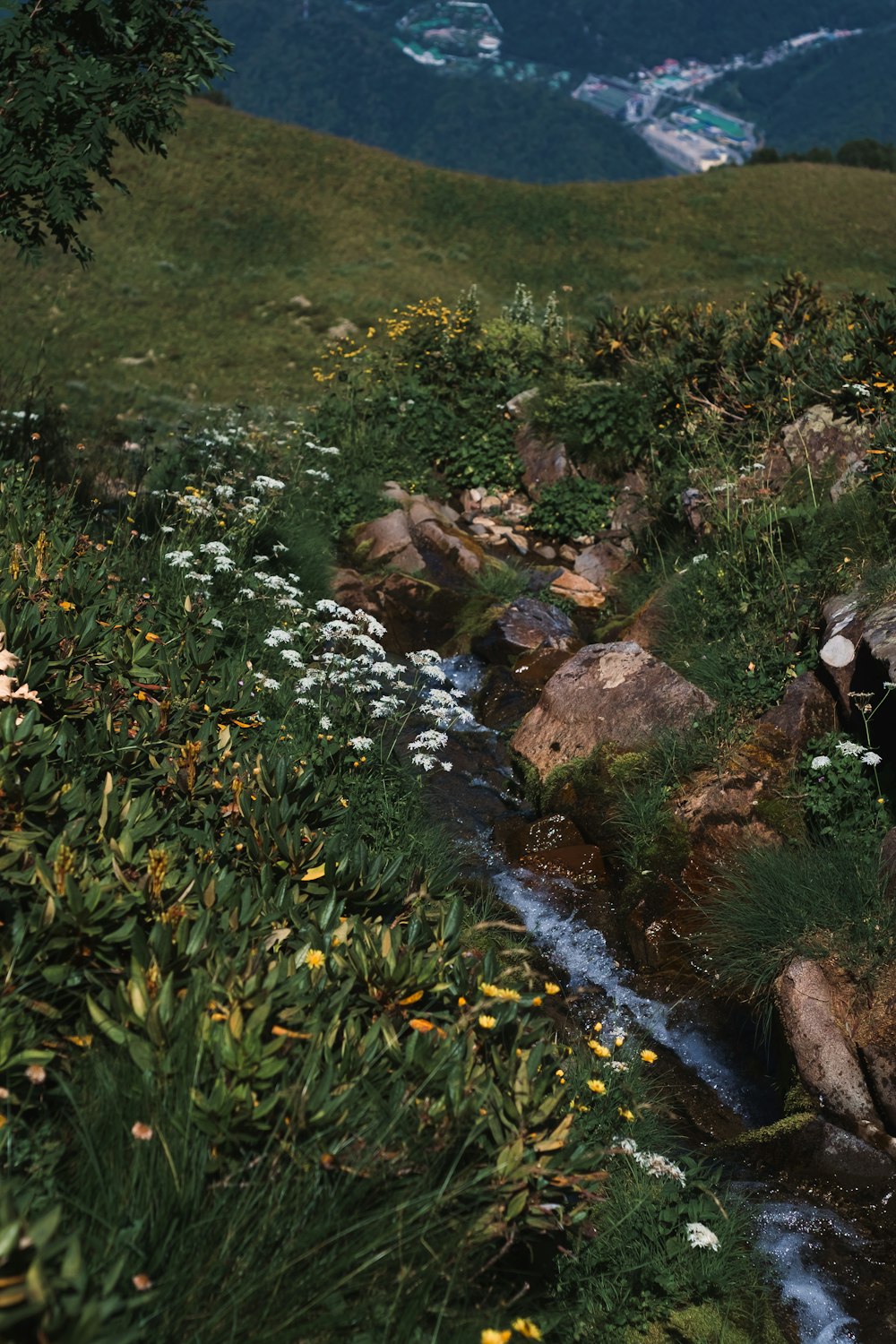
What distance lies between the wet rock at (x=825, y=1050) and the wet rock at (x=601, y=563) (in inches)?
273

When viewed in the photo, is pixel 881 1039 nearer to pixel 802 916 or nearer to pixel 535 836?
pixel 802 916

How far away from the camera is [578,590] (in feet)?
37.6

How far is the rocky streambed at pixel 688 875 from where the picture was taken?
14.7 ft

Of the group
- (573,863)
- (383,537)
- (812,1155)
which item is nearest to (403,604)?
(383,537)

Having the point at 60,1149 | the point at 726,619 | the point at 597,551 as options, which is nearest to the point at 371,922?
the point at 60,1149

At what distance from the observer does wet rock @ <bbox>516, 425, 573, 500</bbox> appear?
13.6 m

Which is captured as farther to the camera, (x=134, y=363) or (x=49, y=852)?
(x=134, y=363)

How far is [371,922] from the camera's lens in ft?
11.6

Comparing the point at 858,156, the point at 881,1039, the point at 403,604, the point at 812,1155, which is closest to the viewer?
the point at 812,1155

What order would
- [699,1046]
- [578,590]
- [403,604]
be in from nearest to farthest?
[699,1046] < [403,604] < [578,590]

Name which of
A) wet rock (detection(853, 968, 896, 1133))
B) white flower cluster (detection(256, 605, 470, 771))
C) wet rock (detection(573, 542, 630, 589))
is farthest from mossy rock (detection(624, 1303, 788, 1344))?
wet rock (detection(573, 542, 630, 589))

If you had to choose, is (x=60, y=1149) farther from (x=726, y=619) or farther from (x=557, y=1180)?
(x=726, y=619)

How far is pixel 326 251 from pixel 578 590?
87.4 ft

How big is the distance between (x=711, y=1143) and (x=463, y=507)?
1052 cm
